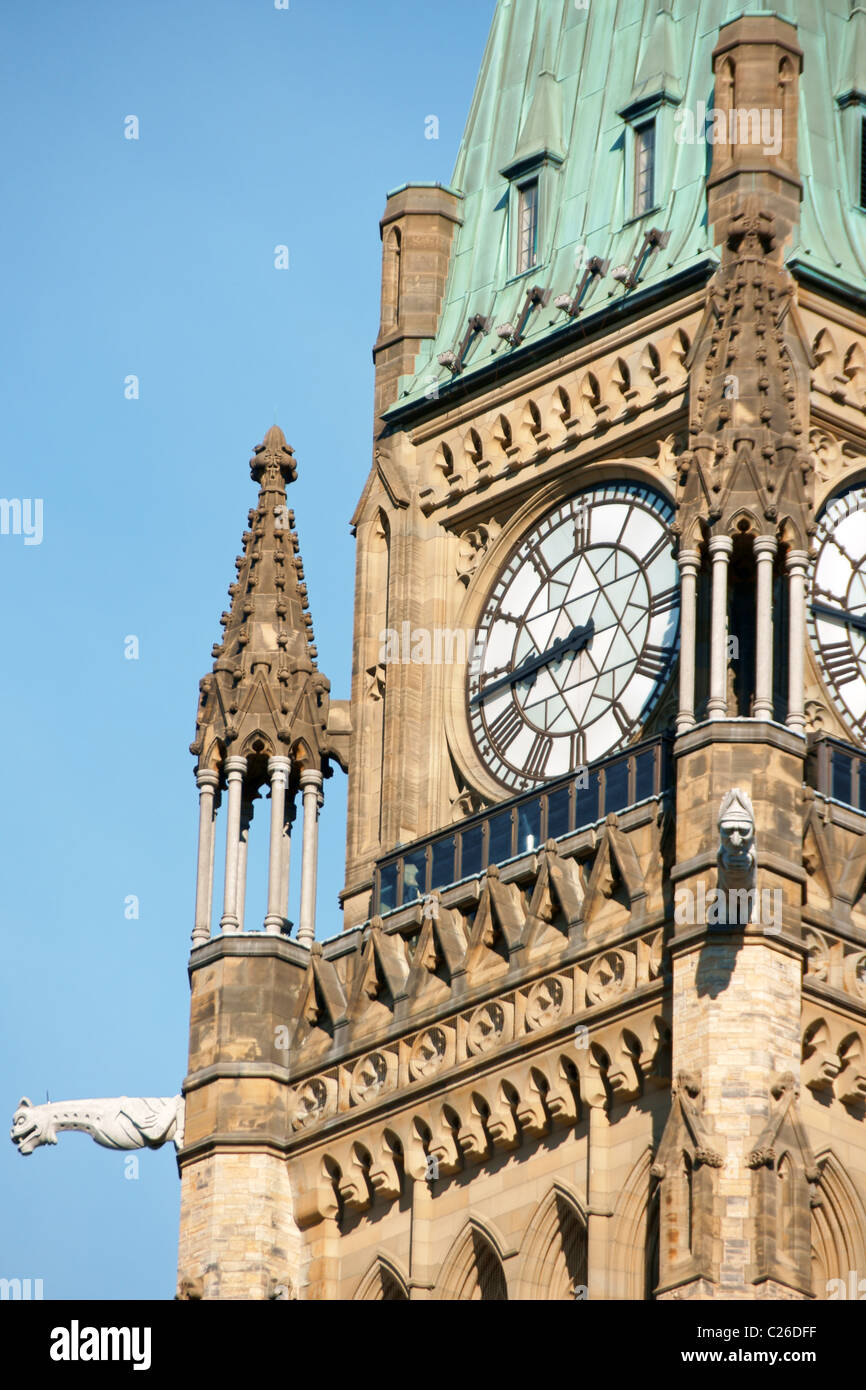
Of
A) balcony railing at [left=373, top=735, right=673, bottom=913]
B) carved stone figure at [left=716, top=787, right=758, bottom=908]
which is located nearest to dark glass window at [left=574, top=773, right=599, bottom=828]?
balcony railing at [left=373, top=735, right=673, bottom=913]

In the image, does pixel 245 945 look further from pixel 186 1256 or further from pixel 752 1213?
pixel 752 1213

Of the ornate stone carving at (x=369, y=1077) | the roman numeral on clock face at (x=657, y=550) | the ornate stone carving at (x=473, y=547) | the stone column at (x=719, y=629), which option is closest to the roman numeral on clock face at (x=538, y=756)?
the roman numeral on clock face at (x=657, y=550)

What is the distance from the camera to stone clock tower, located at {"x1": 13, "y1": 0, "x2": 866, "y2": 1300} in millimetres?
52500

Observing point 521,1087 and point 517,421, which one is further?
point 517,421

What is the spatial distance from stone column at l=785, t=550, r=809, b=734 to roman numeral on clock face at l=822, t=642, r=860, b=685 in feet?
8.44

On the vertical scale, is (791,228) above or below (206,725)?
above

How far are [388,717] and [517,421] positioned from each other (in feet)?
11.3

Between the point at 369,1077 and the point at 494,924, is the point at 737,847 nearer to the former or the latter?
the point at 494,924

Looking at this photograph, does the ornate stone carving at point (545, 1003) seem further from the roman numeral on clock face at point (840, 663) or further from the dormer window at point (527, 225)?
the dormer window at point (527, 225)

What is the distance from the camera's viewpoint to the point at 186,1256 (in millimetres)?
55688

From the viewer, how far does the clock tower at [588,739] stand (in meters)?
52.4
